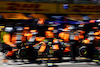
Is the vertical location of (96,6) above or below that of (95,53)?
above

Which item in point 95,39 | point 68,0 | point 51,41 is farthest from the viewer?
point 68,0

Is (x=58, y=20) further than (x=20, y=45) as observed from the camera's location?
Yes

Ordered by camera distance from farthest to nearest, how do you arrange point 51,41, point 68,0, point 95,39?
point 68,0 < point 95,39 < point 51,41

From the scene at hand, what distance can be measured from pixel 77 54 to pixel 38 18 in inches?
105

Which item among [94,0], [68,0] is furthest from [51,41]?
[94,0]

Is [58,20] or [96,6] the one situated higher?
[96,6]

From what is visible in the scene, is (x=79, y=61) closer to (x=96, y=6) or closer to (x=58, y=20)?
(x=58, y=20)

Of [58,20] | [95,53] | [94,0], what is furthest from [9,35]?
[94,0]

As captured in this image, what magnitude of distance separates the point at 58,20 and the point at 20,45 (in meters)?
2.60

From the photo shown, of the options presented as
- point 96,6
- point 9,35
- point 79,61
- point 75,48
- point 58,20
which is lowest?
point 79,61

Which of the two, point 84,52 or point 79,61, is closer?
point 79,61

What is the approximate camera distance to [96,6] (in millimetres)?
9016

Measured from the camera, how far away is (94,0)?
888cm

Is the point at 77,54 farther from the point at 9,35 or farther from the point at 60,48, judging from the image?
the point at 9,35
